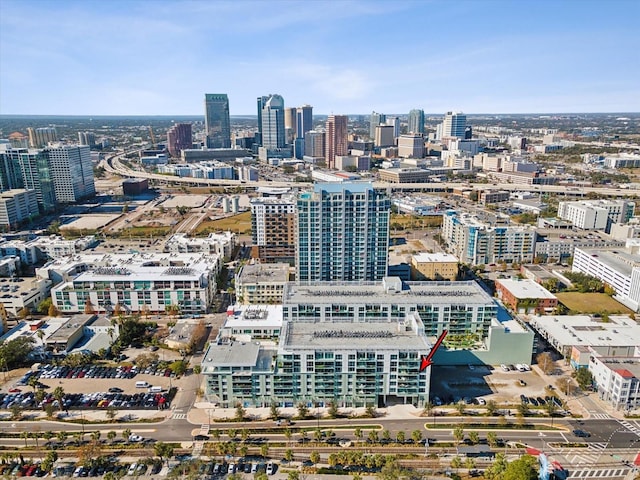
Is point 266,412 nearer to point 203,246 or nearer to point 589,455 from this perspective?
point 589,455

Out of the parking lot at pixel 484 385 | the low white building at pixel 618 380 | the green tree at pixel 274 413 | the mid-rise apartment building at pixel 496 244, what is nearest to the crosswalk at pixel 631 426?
the low white building at pixel 618 380

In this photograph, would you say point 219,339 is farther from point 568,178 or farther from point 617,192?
point 568,178

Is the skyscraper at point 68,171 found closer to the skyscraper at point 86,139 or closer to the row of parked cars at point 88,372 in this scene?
the row of parked cars at point 88,372

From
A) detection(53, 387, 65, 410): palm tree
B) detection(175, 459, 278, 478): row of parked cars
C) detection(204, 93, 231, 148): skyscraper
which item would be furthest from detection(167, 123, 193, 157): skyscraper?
detection(175, 459, 278, 478): row of parked cars

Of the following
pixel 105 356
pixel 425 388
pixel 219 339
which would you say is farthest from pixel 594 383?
pixel 105 356

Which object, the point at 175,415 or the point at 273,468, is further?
the point at 175,415

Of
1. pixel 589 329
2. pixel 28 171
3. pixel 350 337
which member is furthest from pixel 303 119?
pixel 350 337
